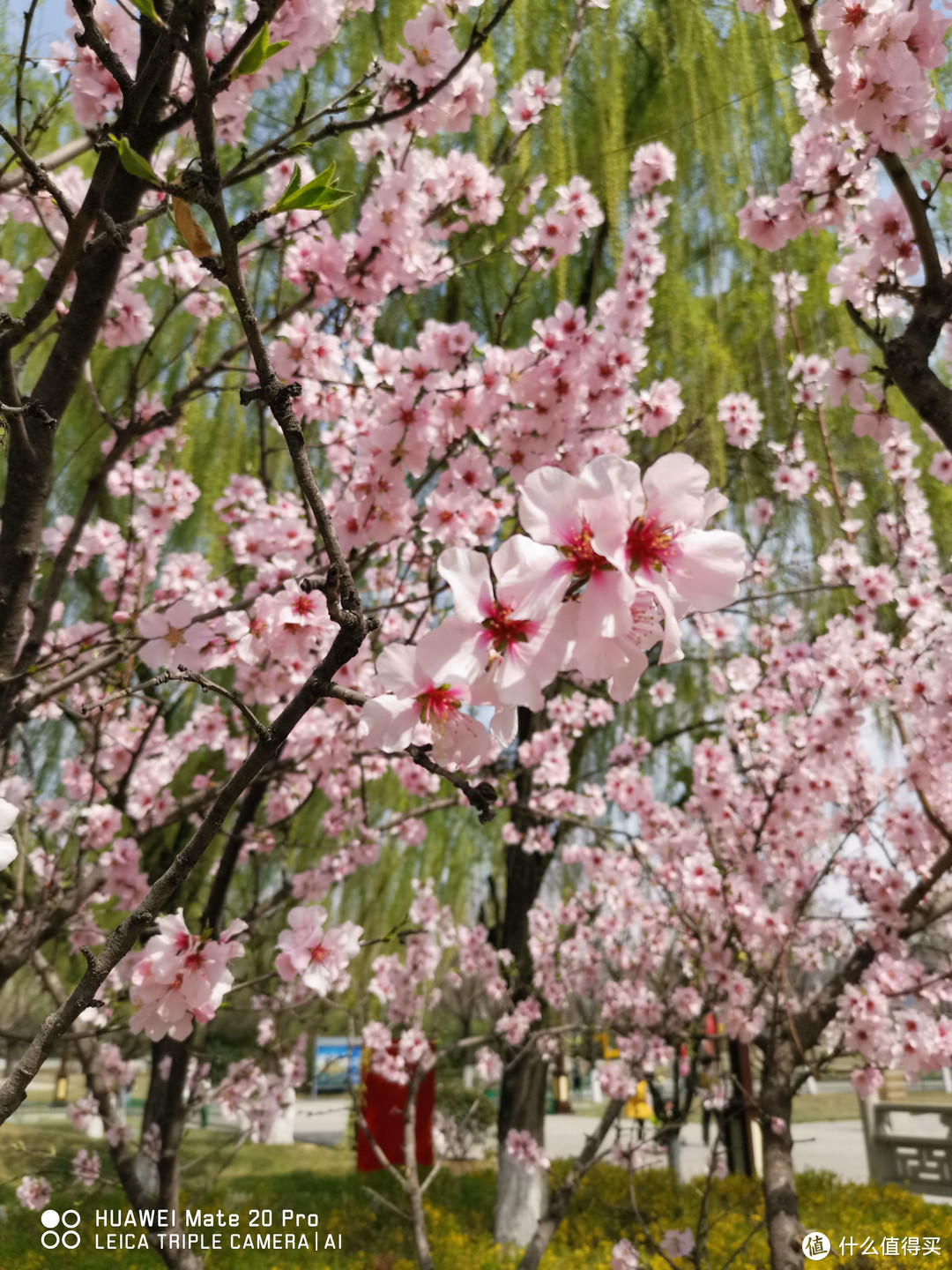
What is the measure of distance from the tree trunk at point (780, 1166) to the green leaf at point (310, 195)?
3200 millimetres

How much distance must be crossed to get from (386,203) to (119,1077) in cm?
383

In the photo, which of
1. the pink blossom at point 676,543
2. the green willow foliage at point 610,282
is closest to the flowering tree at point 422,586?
the pink blossom at point 676,543

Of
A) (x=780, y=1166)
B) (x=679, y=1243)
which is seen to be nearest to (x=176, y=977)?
(x=780, y=1166)

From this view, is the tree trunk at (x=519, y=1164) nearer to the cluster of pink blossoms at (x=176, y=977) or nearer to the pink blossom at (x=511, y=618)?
the cluster of pink blossoms at (x=176, y=977)

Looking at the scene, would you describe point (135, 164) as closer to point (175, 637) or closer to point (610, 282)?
point (175, 637)

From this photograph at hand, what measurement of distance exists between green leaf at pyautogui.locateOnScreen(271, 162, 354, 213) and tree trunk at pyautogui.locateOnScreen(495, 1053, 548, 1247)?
475 cm

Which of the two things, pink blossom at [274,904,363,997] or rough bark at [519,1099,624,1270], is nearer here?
pink blossom at [274,904,363,997]

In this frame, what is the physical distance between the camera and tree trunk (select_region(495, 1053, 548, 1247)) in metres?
4.62

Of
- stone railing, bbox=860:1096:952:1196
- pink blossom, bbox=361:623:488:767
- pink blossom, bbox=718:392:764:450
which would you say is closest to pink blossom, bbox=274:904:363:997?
pink blossom, bbox=361:623:488:767

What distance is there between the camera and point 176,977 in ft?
3.57

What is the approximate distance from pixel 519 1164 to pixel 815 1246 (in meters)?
2.55

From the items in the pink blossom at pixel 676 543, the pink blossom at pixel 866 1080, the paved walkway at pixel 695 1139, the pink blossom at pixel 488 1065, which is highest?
the pink blossom at pixel 676 543

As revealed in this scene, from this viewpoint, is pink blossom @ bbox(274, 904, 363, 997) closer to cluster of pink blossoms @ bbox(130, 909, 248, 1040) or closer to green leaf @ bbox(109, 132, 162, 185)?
cluster of pink blossoms @ bbox(130, 909, 248, 1040)

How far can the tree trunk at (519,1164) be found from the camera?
15.2 ft
